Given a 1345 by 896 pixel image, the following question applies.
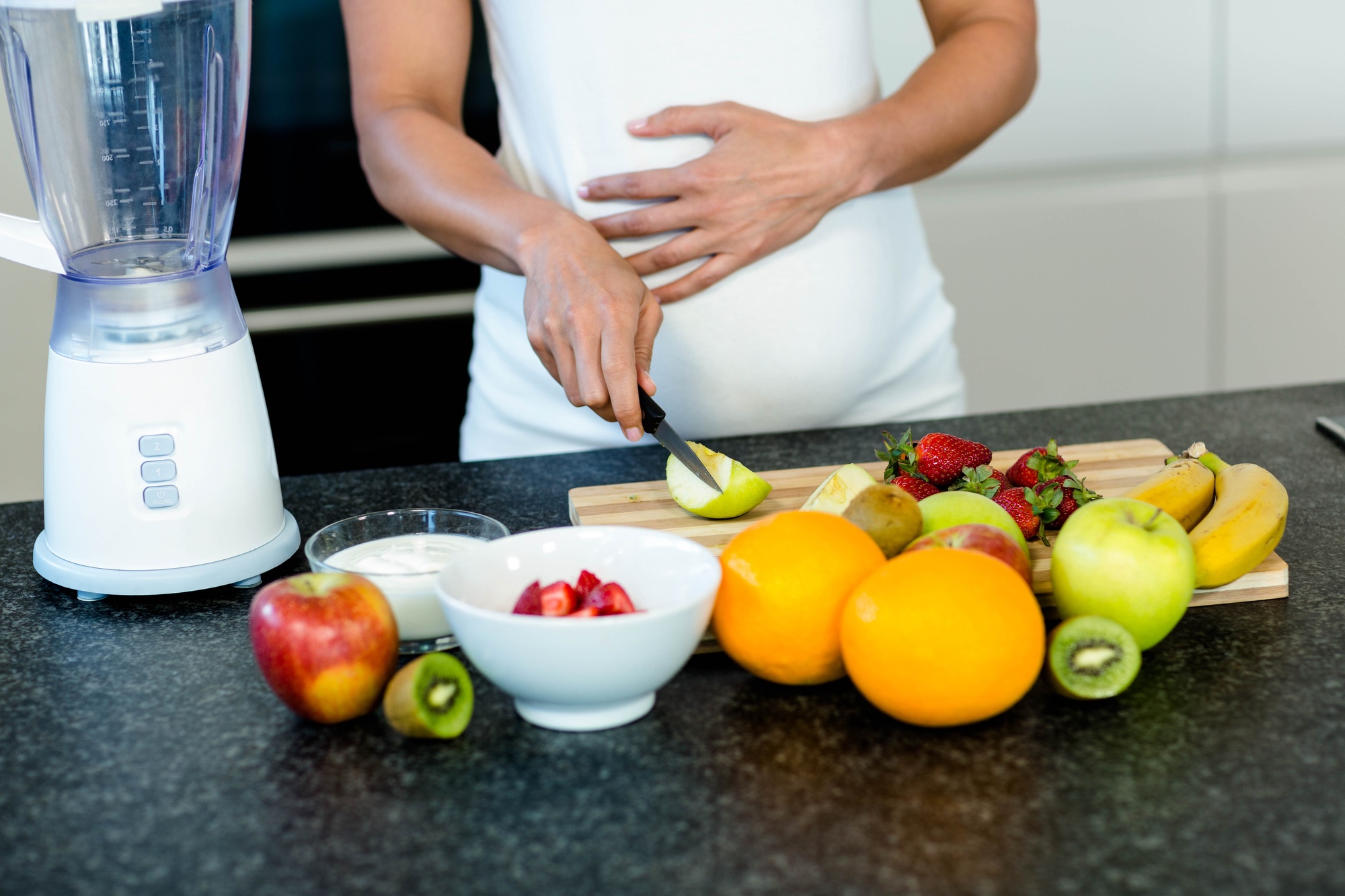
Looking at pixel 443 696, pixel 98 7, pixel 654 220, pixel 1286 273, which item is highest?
pixel 98 7

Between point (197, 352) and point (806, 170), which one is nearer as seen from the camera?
point (197, 352)

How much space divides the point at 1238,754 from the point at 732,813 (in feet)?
0.86

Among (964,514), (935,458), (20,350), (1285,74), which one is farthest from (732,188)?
(1285,74)

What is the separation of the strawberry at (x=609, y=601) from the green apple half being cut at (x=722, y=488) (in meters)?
0.25

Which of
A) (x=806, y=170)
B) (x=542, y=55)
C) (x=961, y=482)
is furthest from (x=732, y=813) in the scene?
(x=542, y=55)

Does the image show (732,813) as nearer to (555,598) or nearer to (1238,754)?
(555,598)

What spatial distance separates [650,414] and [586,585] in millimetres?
283

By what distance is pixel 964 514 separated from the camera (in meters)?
0.79

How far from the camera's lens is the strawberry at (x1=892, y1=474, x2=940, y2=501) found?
90 centimetres

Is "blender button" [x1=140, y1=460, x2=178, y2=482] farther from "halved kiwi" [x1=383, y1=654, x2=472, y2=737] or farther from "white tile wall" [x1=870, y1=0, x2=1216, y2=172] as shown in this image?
"white tile wall" [x1=870, y1=0, x2=1216, y2=172]

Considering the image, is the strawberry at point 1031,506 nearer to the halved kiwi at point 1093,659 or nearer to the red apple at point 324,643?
the halved kiwi at point 1093,659

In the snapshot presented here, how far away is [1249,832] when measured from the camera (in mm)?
582

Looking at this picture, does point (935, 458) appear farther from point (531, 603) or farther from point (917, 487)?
point (531, 603)

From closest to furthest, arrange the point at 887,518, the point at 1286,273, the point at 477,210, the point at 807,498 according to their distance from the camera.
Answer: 1. the point at 887,518
2. the point at 807,498
3. the point at 477,210
4. the point at 1286,273
